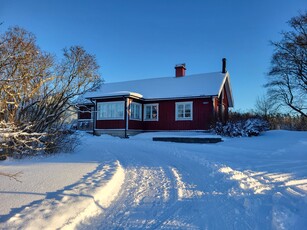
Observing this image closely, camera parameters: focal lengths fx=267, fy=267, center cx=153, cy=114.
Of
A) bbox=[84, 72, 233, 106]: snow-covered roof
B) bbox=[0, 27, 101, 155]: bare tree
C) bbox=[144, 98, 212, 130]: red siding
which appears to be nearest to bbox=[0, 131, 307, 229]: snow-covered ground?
bbox=[0, 27, 101, 155]: bare tree

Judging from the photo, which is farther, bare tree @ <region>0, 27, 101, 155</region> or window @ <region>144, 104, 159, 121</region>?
window @ <region>144, 104, 159, 121</region>

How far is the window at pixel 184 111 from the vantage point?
20703 millimetres

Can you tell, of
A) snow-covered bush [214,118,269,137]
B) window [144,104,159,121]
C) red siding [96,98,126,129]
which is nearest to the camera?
snow-covered bush [214,118,269,137]

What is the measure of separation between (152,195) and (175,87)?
1853 cm

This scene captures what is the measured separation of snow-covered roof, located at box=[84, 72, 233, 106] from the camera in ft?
67.6

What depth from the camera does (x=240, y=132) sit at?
15305mm

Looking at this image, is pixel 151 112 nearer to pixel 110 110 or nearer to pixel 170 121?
pixel 170 121

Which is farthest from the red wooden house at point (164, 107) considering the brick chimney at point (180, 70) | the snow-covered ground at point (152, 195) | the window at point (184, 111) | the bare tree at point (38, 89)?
the snow-covered ground at point (152, 195)

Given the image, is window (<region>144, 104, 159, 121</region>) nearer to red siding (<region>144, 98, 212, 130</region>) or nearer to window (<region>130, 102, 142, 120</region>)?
red siding (<region>144, 98, 212, 130</region>)

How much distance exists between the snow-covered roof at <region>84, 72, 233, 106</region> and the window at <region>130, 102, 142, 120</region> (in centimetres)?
83

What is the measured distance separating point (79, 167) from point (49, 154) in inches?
88.7

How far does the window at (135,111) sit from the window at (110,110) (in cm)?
78

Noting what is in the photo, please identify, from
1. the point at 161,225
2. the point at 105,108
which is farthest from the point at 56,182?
the point at 105,108

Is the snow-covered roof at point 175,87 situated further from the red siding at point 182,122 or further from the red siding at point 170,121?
the red siding at point 182,122
